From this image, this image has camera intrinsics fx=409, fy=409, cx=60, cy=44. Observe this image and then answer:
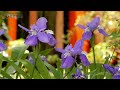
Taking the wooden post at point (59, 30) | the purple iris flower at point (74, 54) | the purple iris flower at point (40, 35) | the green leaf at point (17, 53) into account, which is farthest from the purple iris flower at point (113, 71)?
the wooden post at point (59, 30)

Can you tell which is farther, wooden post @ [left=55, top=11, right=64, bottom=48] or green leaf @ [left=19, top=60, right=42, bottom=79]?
wooden post @ [left=55, top=11, right=64, bottom=48]

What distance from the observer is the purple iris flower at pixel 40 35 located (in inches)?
44.4

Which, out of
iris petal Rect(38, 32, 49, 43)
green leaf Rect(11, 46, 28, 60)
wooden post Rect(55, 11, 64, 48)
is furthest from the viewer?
wooden post Rect(55, 11, 64, 48)

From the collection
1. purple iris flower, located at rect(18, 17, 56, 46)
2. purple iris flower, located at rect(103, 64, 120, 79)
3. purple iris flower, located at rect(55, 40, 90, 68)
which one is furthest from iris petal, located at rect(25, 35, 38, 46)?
purple iris flower, located at rect(103, 64, 120, 79)

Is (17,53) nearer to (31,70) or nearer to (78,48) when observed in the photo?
(31,70)

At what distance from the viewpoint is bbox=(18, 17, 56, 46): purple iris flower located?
44.4 inches

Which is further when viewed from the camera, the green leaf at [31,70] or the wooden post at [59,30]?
the wooden post at [59,30]

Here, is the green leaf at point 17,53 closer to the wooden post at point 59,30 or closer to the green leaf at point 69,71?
the green leaf at point 69,71

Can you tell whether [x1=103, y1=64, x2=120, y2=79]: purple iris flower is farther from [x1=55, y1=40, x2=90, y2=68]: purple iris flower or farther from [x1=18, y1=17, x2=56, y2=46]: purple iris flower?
[x1=18, y1=17, x2=56, y2=46]: purple iris flower

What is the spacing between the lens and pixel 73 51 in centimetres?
117

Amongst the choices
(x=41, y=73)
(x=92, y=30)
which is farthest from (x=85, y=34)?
(x=41, y=73)

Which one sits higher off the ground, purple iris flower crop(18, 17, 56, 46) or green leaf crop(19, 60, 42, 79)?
purple iris flower crop(18, 17, 56, 46)
